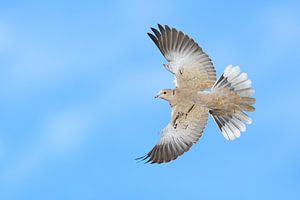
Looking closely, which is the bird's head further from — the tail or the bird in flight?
the tail

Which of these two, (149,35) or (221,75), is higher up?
(149,35)

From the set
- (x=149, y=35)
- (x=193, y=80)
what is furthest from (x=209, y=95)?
(x=149, y=35)

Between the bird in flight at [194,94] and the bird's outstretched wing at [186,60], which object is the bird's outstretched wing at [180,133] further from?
the bird's outstretched wing at [186,60]

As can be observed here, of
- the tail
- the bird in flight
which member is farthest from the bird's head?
the tail

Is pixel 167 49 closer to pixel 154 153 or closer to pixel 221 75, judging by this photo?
pixel 221 75

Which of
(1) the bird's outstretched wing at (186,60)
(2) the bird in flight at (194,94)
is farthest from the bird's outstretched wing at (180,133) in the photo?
(1) the bird's outstretched wing at (186,60)

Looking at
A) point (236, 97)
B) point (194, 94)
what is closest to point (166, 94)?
point (194, 94)

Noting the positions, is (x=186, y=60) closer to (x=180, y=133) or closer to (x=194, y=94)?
(x=194, y=94)
